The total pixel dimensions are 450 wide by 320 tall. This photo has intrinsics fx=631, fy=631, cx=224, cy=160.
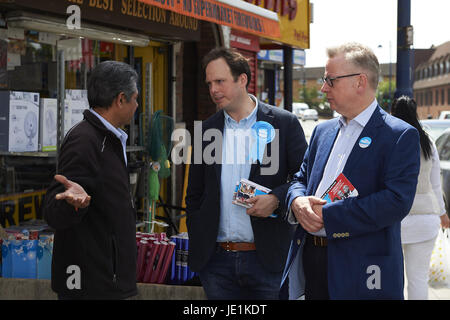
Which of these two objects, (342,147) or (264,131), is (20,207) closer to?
(264,131)

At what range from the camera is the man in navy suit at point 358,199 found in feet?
8.45

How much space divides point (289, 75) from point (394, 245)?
870 cm

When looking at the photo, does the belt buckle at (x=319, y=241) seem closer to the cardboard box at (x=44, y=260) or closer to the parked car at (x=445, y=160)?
the cardboard box at (x=44, y=260)

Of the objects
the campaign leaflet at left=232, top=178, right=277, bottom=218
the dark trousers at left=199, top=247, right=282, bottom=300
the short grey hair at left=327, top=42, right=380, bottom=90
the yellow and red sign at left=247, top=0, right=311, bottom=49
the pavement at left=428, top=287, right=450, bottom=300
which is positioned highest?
the yellow and red sign at left=247, top=0, right=311, bottom=49

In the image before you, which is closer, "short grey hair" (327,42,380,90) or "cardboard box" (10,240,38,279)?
"short grey hair" (327,42,380,90)

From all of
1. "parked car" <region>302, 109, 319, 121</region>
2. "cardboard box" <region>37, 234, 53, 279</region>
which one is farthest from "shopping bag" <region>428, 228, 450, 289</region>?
"parked car" <region>302, 109, 319, 121</region>

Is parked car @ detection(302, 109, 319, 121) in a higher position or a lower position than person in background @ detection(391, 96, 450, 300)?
higher

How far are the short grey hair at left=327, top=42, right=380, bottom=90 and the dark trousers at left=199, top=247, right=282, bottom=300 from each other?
1111 millimetres

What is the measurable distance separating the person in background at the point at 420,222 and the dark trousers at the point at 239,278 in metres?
1.84

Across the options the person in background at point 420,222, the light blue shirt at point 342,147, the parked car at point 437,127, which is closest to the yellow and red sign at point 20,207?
the person in background at point 420,222

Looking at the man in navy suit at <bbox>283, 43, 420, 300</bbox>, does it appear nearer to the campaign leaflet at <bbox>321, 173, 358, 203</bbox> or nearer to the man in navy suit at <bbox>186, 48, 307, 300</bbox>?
the campaign leaflet at <bbox>321, 173, 358, 203</bbox>

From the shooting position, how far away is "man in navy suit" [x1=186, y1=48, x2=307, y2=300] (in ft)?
10.7

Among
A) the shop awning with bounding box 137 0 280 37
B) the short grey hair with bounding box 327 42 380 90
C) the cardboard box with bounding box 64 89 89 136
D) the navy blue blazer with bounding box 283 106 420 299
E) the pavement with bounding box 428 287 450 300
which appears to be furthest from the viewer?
the pavement with bounding box 428 287 450 300
